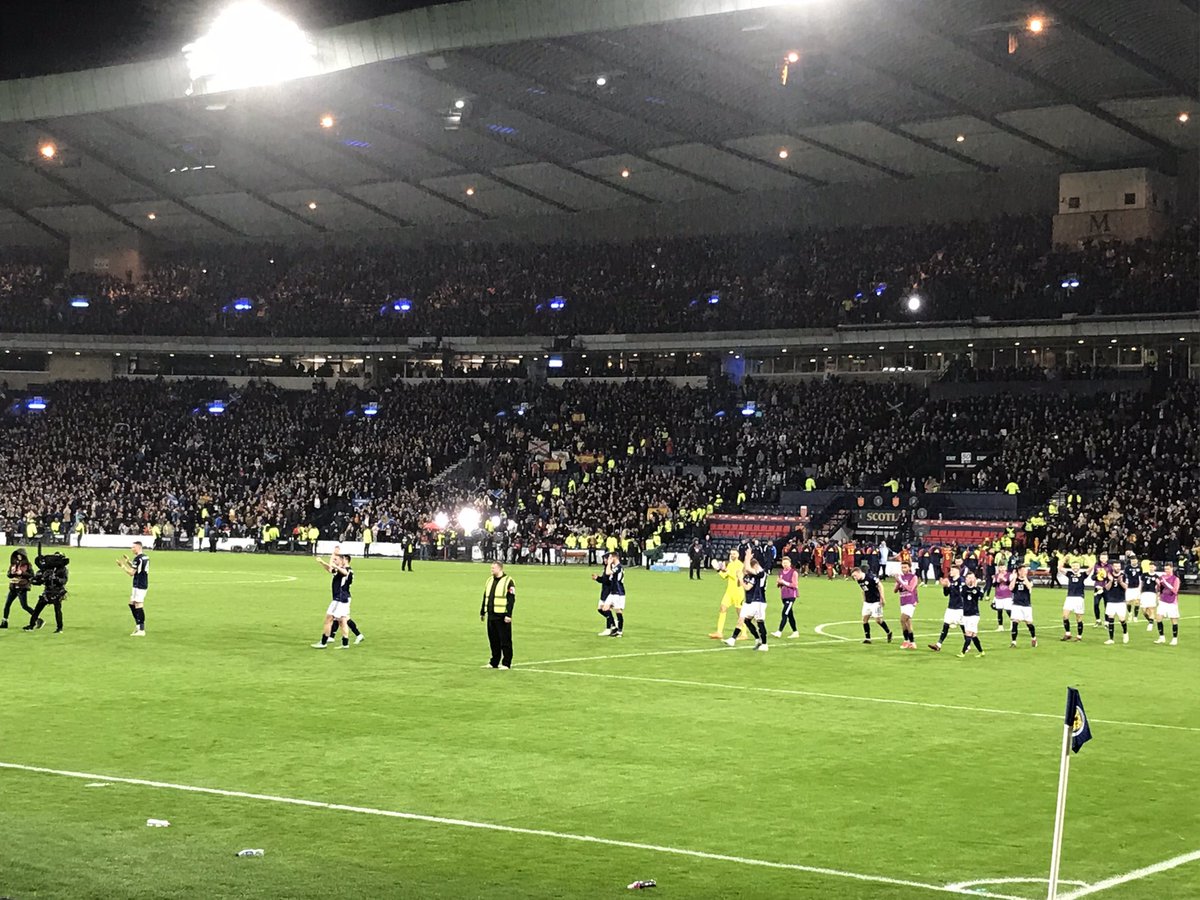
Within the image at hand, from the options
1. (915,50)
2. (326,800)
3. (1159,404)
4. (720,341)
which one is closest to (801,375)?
(720,341)

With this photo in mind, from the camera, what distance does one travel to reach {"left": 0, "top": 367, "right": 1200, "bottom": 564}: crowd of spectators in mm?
63438

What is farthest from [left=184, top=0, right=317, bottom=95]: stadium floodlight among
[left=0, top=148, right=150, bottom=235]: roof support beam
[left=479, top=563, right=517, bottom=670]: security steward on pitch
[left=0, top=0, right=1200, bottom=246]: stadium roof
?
[left=479, top=563, right=517, bottom=670]: security steward on pitch

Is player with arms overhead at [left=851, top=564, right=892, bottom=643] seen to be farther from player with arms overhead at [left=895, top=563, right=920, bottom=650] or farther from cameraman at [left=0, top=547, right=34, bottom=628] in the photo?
cameraman at [left=0, top=547, right=34, bottom=628]

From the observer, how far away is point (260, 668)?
82.2 ft

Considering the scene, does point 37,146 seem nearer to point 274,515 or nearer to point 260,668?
point 274,515

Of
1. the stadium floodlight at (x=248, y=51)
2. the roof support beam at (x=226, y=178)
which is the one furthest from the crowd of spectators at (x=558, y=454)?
the stadium floodlight at (x=248, y=51)

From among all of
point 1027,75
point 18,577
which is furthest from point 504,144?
point 18,577

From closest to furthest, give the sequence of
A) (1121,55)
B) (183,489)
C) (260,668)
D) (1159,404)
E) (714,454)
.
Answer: (260,668) → (1121,55) → (1159,404) → (714,454) → (183,489)

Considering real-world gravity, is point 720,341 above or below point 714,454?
above

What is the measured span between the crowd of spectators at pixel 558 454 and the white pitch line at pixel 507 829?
45320mm

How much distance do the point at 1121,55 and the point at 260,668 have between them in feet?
140

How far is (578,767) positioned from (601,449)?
60037 millimetres

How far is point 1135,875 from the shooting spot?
12078mm

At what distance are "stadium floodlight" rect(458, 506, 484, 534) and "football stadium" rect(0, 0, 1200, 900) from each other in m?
0.33
